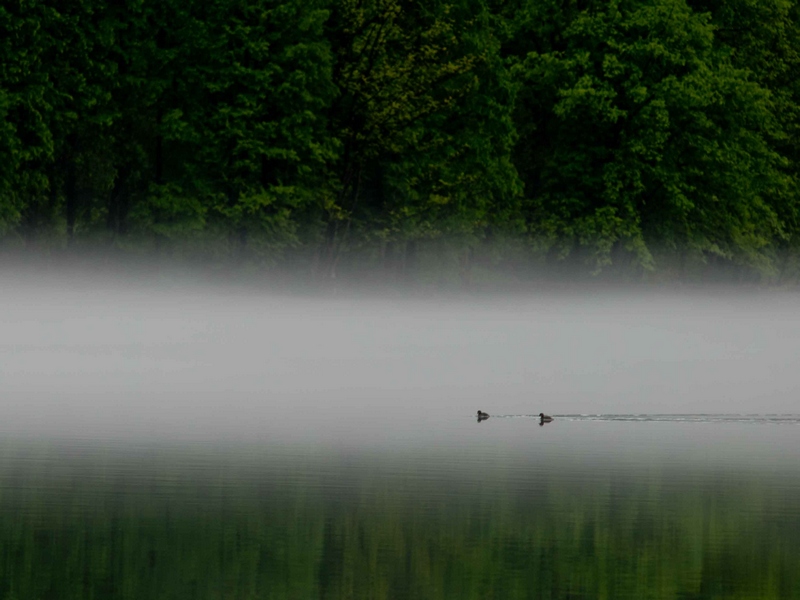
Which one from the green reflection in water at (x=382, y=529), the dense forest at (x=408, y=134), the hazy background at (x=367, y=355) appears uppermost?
the dense forest at (x=408, y=134)

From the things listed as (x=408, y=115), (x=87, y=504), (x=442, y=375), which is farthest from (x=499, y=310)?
(x=87, y=504)

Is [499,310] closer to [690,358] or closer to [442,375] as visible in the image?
[690,358]

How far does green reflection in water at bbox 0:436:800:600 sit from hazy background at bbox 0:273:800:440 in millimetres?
8759

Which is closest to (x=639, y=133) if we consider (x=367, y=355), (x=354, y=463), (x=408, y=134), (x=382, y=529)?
(x=408, y=134)

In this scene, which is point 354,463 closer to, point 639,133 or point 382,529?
point 382,529

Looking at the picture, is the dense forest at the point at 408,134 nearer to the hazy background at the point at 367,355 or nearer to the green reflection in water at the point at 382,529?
the hazy background at the point at 367,355

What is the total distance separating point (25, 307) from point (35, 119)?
9.70 m

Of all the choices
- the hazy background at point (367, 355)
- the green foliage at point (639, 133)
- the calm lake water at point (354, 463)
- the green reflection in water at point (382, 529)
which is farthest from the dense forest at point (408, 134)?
the green reflection in water at point (382, 529)

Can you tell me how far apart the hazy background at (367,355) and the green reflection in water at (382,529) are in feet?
28.7

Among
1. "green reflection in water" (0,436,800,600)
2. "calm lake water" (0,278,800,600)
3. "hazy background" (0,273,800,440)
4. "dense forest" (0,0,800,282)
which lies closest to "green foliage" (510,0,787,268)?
"dense forest" (0,0,800,282)

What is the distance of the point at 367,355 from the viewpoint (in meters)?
65.1

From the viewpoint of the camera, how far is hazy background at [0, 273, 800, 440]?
41.3m

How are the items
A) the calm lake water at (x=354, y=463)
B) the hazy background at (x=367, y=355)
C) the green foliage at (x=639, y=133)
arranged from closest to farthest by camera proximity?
the calm lake water at (x=354, y=463)
the hazy background at (x=367, y=355)
the green foliage at (x=639, y=133)

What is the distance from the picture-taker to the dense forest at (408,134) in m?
59.4
